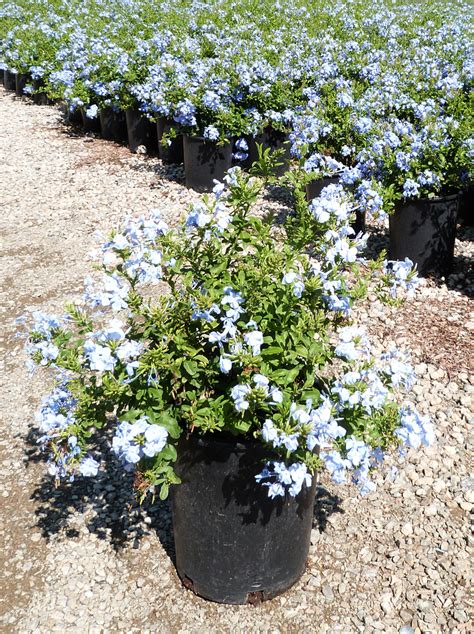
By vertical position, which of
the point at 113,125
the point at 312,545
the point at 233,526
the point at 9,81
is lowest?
the point at 9,81

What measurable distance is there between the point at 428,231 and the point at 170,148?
3.40 metres

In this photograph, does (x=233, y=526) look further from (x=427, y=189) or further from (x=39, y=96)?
(x=39, y=96)

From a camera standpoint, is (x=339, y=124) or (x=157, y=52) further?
(x=157, y=52)

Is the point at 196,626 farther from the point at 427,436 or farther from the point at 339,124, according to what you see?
the point at 339,124

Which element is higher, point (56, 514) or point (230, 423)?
point (230, 423)

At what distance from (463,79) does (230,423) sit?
5361 millimetres

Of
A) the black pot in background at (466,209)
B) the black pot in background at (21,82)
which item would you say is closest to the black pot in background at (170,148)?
the black pot in background at (466,209)

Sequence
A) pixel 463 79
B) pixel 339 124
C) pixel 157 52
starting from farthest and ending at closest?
pixel 157 52 < pixel 463 79 < pixel 339 124

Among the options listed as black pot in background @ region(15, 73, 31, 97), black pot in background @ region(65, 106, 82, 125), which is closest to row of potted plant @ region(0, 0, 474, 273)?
black pot in background @ region(15, 73, 31, 97)

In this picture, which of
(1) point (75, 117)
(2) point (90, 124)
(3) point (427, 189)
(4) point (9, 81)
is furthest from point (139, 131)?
(4) point (9, 81)

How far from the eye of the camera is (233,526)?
2.29m

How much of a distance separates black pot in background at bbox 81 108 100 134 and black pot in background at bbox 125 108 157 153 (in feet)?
3.50

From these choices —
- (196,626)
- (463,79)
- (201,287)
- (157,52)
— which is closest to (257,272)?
(201,287)

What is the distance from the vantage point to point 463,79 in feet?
20.9
